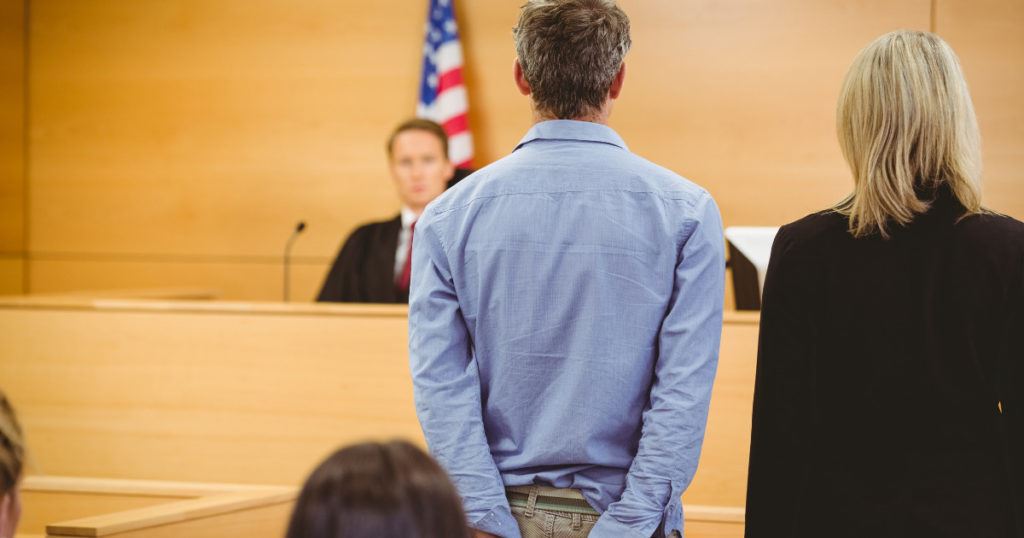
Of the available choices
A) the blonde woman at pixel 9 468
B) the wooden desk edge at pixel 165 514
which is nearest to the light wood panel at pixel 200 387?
the wooden desk edge at pixel 165 514

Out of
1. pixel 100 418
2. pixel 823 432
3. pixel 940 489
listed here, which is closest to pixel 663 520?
pixel 823 432

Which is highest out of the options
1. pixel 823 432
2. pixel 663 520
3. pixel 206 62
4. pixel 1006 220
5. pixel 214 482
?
pixel 206 62

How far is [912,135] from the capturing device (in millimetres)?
1566

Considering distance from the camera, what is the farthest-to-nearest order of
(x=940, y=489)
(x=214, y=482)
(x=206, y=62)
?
(x=206, y=62) < (x=214, y=482) < (x=940, y=489)

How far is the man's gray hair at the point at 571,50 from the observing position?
1544 mm

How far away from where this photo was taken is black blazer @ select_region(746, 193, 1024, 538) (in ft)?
4.90

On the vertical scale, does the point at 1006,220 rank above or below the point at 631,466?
above

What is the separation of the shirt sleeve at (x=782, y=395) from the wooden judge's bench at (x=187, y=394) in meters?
1.50

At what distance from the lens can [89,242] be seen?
18.5 ft

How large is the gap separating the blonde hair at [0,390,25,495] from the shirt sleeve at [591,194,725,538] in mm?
784

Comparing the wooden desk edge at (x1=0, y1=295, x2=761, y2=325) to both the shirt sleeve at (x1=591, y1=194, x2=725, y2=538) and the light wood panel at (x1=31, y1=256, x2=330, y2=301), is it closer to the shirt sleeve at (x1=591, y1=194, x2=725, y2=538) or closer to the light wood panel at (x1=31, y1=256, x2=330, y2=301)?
the shirt sleeve at (x1=591, y1=194, x2=725, y2=538)

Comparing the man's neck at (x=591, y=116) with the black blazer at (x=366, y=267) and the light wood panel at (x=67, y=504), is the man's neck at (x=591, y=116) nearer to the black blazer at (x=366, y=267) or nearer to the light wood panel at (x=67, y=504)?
the light wood panel at (x=67, y=504)

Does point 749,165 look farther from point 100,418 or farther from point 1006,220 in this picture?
point 1006,220

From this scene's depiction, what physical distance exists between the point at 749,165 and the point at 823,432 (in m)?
3.63
